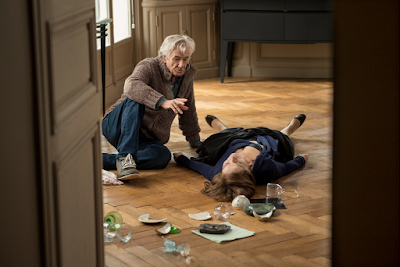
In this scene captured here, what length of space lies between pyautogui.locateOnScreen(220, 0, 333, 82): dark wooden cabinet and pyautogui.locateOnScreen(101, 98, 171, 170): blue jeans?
3.33 metres

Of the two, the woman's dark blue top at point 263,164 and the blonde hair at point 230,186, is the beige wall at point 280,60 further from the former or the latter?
the blonde hair at point 230,186

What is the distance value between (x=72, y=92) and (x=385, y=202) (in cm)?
77

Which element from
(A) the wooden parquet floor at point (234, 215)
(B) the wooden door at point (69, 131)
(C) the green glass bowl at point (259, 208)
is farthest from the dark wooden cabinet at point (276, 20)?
(B) the wooden door at point (69, 131)

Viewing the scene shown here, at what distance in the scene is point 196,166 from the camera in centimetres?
329

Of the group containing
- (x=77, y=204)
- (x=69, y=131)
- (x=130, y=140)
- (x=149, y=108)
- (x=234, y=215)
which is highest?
(x=69, y=131)

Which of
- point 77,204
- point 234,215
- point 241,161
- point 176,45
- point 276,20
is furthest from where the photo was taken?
point 276,20

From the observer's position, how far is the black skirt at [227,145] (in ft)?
10.9

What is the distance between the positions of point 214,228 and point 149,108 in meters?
1.35

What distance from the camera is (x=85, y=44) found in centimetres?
133

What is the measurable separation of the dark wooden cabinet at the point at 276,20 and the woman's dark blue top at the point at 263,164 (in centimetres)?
314

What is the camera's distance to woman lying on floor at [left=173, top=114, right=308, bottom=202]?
2818 mm

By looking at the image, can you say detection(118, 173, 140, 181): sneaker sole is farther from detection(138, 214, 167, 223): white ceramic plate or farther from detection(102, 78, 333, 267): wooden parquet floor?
detection(138, 214, 167, 223): white ceramic plate

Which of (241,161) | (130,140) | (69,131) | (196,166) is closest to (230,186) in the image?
(241,161)

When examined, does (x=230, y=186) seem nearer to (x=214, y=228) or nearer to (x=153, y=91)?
(x=214, y=228)
